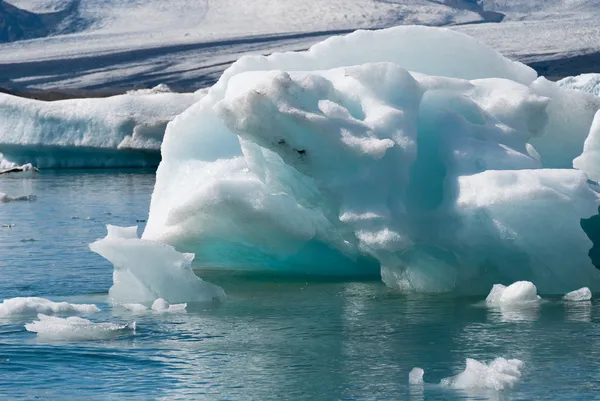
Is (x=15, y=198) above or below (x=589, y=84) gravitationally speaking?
below

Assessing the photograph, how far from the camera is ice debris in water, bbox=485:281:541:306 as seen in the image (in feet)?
20.3

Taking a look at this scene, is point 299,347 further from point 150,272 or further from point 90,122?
point 90,122

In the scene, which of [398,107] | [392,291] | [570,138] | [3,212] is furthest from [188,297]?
[3,212]

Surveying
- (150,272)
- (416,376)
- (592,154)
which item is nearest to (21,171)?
(150,272)

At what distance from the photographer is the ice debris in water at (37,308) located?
616cm

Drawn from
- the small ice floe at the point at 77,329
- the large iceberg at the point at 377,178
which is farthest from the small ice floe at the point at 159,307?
the large iceberg at the point at 377,178

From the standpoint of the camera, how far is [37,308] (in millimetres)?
6219

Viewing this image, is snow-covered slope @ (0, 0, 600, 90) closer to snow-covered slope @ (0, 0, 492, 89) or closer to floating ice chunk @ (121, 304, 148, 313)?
snow-covered slope @ (0, 0, 492, 89)

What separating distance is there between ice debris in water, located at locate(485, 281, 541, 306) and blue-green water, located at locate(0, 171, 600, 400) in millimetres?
76

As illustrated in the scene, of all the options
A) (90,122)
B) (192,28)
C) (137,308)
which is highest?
(192,28)

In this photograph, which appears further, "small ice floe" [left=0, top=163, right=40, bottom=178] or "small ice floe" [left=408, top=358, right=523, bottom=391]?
"small ice floe" [left=0, top=163, right=40, bottom=178]

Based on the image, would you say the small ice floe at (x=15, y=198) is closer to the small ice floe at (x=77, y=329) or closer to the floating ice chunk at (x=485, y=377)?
the small ice floe at (x=77, y=329)

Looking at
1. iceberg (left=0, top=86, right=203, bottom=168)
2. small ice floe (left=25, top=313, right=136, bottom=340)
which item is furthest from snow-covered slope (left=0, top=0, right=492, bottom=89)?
small ice floe (left=25, top=313, right=136, bottom=340)

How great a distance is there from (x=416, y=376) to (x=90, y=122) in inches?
597
